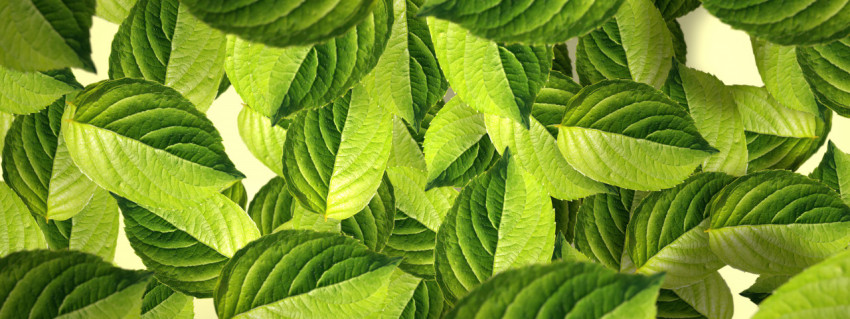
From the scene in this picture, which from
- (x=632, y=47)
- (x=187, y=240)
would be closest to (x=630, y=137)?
(x=632, y=47)

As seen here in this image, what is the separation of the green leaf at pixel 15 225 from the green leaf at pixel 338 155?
100 millimetres

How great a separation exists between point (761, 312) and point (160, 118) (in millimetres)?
185

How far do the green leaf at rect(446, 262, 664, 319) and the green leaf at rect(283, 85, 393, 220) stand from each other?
7cm

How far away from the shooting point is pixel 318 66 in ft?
0.58

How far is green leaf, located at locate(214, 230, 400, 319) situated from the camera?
0.63 feet

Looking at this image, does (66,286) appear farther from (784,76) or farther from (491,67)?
(784,76)

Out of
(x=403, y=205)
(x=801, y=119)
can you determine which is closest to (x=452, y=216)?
(x=403, y=205)

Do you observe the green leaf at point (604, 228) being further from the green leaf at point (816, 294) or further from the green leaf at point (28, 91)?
the green leaf at point (28, 91)

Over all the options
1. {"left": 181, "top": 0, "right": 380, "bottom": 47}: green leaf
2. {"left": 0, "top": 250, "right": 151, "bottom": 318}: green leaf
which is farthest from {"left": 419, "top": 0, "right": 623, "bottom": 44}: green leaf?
{"left": 0, "top": 250, "right": 151, "bottom": 318}: green leaf

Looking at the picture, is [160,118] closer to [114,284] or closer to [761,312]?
[114,284]

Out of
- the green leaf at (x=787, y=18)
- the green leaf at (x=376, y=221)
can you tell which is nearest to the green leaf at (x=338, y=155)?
the green leaf at (x=376, y=221)

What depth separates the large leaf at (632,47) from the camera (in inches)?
8.5

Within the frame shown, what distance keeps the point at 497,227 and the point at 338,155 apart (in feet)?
0.20

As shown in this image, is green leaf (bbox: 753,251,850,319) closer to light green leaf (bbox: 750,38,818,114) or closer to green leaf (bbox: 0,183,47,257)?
light green leaf (bbox: 750,38,818,114)
